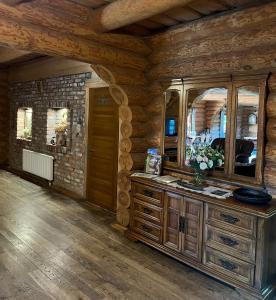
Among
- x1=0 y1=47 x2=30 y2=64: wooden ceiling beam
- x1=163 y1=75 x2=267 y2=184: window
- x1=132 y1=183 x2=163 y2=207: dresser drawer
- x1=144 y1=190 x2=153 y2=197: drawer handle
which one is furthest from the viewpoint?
x1=0 y1=47 x2=30 y2=64: wooden ceiling beam

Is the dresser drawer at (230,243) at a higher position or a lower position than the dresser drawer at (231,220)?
lower

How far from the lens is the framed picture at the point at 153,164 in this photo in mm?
4136

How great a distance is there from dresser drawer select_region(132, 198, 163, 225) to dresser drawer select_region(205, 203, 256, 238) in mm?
714

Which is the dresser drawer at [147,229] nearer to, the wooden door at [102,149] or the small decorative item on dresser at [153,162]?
the small decorative item on dresser at [153,162]

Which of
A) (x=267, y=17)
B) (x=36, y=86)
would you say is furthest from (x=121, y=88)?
(x=36, y=86)

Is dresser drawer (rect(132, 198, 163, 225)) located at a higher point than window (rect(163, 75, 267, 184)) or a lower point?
lower

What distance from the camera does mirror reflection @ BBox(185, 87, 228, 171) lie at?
352cm

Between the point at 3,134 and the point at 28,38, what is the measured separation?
656cm

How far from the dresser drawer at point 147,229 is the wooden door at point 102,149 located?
125cm

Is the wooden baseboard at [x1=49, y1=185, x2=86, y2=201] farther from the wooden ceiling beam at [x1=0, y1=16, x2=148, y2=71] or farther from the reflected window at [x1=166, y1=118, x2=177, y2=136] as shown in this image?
the wooden ceiling beam at [x1=0, y1=16, x2=148, y2=71]

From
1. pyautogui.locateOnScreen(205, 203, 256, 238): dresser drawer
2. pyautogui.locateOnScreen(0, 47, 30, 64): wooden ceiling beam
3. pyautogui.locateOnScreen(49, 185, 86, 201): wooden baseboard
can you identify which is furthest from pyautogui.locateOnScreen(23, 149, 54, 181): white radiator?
pyautogui.locateOnScreen(205, 203, 256, 238): dresser drawer

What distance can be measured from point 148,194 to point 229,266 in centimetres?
130

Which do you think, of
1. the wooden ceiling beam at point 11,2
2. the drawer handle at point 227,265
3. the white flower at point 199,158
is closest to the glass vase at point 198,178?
the white flower at point 199,158

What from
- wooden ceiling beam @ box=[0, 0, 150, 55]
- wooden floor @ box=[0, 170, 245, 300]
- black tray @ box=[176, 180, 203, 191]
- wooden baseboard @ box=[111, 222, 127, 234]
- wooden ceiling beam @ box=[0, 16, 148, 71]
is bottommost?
wooden floor @ box=[0, 170, 245, 300]
